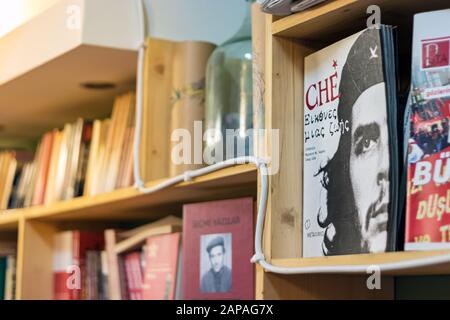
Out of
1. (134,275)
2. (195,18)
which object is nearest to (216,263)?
(134,275)

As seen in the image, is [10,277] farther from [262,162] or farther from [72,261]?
[262,162]

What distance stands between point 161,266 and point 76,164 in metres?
0.45

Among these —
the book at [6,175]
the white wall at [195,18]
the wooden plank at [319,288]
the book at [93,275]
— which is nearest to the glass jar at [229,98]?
the white wall at [195,18]

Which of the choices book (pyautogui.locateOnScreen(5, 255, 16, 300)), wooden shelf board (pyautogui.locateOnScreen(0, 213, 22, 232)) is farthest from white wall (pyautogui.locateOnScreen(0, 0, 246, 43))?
book (pyautogui.locateOnScreen(5, 255, 16, 300))

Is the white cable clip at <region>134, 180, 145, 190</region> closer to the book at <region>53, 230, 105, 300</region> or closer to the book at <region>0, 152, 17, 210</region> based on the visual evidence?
the book at <region>53, 230, 105, 300</region>

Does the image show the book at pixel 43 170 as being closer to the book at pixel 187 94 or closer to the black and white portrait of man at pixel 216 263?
the book at pixel 187 94

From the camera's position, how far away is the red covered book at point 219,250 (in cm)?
136

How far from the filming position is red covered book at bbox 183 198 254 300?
1355 mm

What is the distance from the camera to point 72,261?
1984mm

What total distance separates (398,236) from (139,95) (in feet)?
2.59

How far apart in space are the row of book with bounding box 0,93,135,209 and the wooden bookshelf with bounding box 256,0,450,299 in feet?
2.12

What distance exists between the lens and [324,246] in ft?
3.50

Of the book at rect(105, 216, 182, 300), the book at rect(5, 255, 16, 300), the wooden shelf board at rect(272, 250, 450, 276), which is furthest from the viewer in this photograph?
the book at rect(5, 255, 16, 300)
